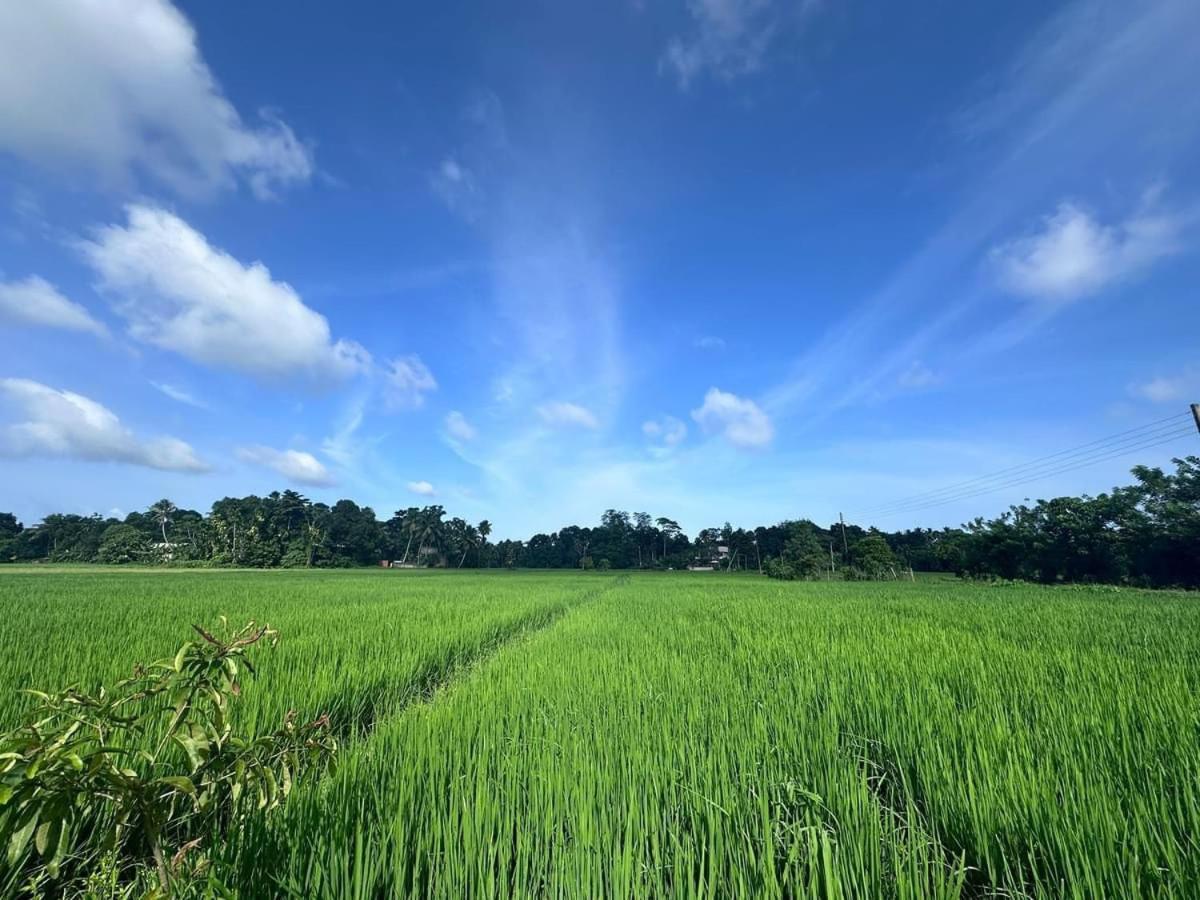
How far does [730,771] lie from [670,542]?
9287cm

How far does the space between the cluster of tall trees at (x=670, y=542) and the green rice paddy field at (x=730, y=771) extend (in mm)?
36685

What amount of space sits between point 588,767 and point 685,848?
22.7 inches

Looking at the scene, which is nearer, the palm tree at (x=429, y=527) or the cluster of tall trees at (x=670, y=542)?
the cluster of tall trees at (x=670, y=542)

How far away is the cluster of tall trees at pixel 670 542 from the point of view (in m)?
30.1

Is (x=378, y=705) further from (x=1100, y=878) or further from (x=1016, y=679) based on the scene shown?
(x=1016, y=679)

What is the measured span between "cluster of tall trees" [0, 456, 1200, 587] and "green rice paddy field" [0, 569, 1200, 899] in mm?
36685

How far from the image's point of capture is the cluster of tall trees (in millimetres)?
30078

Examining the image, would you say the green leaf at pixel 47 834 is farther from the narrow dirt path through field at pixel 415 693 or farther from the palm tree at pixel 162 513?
the palm tree at pixel 162 513

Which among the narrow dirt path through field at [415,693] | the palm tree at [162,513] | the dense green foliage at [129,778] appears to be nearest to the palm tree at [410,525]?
the palm tree at [162,513]

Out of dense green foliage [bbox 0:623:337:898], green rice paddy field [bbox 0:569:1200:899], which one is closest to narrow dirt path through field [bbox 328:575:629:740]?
green rice paddy field [bbox 0:569:1200:899]

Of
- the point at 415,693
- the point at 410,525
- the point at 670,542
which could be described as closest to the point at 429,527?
the point at 410,525

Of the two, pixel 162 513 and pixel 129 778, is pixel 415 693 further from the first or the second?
pixel 162 513

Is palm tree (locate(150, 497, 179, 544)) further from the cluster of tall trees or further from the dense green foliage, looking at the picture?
the dense green foliage

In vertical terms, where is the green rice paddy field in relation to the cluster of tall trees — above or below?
below
